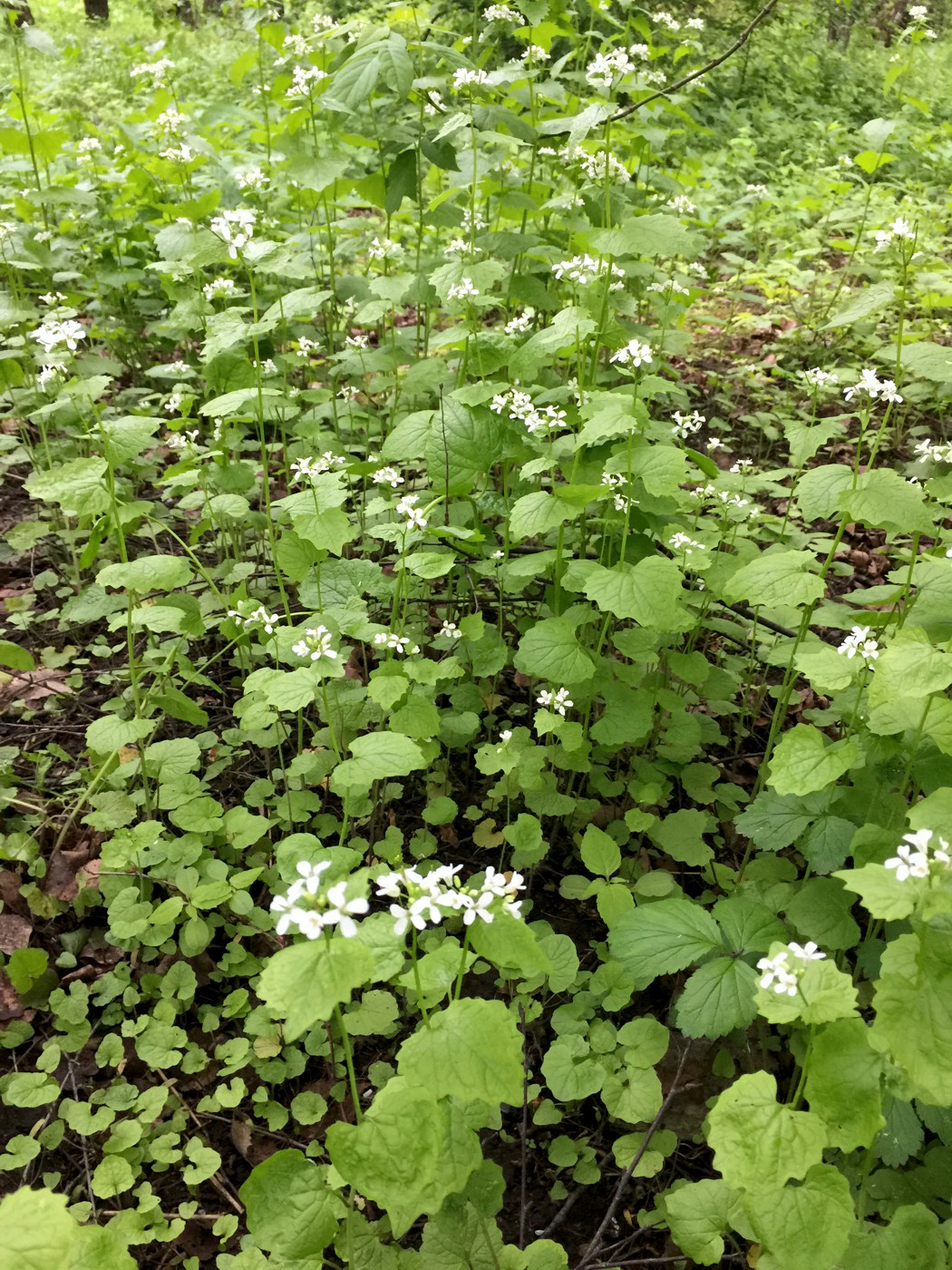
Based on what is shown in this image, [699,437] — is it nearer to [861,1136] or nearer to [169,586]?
[169,586]

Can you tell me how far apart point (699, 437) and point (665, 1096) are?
368 centimetres

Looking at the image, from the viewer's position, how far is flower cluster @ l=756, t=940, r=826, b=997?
4.81 feet

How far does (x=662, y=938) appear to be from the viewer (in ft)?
6.75

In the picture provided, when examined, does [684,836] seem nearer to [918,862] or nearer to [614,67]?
[918,862]

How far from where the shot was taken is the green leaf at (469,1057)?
4.51ft

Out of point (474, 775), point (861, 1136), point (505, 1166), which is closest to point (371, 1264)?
point (505, 1166)

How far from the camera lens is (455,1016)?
57.2 inches

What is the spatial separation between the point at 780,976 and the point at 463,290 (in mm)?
2222

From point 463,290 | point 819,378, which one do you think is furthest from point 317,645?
point 819,378

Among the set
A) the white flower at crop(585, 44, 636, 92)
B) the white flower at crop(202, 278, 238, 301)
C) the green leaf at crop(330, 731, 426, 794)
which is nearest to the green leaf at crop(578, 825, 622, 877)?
the green leaf at crop(330, 731, 426, 794)

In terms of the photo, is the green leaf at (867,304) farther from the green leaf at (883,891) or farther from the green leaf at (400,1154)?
the green leaf at (400,1154)

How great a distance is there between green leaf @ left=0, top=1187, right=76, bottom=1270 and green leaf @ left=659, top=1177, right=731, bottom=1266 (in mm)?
1176

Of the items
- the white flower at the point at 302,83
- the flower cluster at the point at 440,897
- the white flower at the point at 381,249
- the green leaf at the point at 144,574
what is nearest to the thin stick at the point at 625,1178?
the flower cluster at the point at 440,897

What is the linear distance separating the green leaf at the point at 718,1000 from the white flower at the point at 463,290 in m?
2.14
